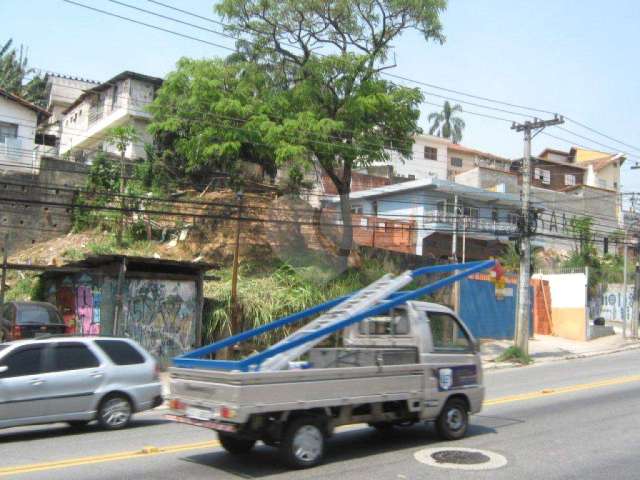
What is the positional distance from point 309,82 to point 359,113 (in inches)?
92.7

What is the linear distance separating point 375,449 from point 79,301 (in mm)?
13982

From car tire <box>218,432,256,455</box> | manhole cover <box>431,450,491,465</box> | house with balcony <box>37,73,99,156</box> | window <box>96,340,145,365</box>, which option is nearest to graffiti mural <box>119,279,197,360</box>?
window <box>96,340,145,365</box>

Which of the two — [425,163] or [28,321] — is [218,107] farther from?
[425,163]

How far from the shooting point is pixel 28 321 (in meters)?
18.1

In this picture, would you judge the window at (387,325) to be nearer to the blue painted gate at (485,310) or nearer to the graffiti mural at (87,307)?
the graffiti mural at (87,307)

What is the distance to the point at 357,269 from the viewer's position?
2794cm

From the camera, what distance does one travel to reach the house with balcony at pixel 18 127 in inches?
1438

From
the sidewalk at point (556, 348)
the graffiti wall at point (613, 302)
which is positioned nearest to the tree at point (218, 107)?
the sidewalk at point (556, 348)

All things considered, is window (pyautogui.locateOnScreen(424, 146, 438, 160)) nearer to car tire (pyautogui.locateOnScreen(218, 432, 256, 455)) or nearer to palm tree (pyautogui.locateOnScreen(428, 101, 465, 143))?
palm tree (pyautogui.locateOnScreen(428, 101, 465, 143))

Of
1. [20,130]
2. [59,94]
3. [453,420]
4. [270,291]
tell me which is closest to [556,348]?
[270,291]

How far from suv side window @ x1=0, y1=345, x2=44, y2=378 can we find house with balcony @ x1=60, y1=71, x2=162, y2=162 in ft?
92.2

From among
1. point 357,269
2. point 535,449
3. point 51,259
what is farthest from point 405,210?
point 535,449

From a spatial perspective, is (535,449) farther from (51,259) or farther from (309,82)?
(51,259)

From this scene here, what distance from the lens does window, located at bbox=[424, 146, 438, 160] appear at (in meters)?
61.1
